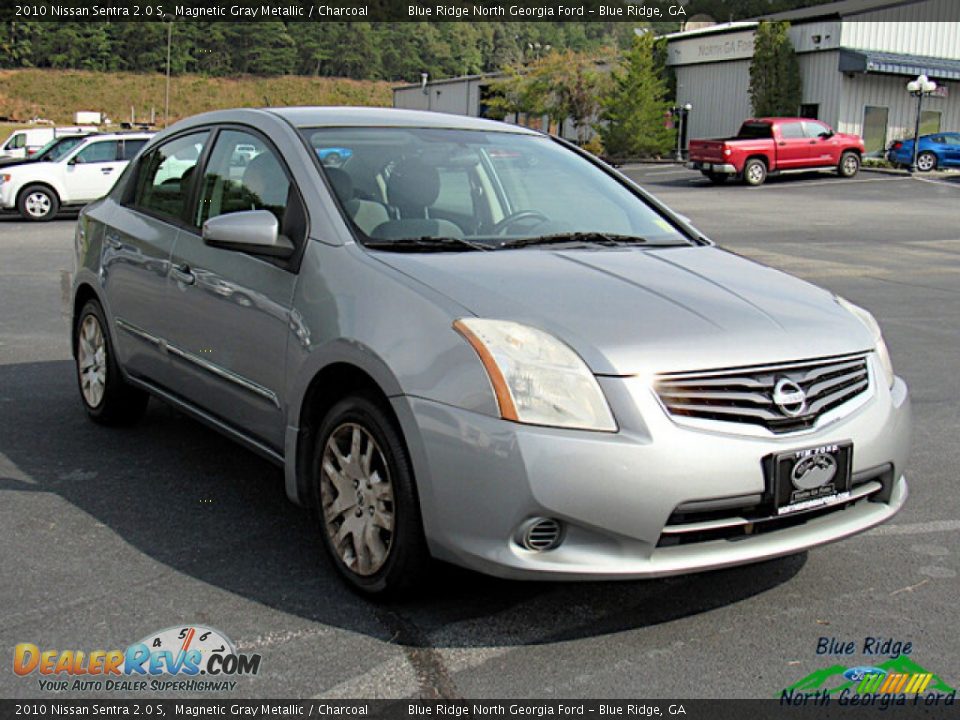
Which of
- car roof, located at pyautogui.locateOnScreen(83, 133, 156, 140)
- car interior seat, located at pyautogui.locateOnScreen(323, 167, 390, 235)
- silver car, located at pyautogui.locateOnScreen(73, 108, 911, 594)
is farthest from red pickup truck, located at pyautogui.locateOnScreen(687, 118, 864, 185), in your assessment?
car interior seat, located at pyautogui.locateOnScreen(323, 167, 390, 235)

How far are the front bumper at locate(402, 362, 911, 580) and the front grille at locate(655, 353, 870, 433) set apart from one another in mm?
54

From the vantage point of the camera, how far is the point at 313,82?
13712 centimetres

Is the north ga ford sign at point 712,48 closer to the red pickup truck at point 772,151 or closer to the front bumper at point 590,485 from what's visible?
the red pickup truck at point 772,151

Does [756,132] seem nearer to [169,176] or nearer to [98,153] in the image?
[98,153]

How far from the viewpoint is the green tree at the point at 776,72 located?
A: 44469 mm

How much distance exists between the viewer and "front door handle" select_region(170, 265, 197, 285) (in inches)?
182

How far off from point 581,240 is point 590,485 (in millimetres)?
1473

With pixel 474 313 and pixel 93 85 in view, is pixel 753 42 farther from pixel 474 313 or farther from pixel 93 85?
pixel 93 85

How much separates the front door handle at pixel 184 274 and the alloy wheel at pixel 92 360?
1.07 metres

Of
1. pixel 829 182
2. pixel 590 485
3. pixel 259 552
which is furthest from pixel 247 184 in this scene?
pixel 829 182

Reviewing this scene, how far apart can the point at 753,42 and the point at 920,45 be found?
676 centimetres

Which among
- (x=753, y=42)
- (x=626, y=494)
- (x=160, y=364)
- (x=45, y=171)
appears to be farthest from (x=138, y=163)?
(x=753, y=42)

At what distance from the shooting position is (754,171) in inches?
1337

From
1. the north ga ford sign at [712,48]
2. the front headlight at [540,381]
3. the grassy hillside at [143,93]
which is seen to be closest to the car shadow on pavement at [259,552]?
the front headlight at [540,381]
